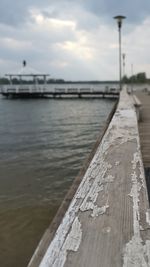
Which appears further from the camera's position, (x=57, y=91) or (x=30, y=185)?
(x=57, y=91)

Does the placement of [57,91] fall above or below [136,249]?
below

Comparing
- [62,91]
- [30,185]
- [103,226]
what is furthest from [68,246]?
[62,91]

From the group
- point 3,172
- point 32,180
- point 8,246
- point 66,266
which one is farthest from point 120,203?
point 3,172

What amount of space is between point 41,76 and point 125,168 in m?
62.2

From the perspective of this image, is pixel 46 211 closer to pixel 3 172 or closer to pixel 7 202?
pixel 7 202

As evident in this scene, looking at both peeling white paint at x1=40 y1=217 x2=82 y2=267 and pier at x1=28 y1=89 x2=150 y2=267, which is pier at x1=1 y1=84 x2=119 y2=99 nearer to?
pier at x1=28 y1=89 x2=150 y2=267

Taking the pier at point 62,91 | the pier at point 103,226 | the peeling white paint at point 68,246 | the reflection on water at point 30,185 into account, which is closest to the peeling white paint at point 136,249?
the pier at point 103,226

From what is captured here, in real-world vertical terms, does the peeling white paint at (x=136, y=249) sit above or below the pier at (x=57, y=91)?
above

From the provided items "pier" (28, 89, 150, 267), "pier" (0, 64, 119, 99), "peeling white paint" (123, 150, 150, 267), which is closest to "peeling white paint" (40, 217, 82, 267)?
"pier" (28, 89, 150, 267)

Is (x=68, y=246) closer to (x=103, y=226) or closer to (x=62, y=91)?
(x=103, y=226)

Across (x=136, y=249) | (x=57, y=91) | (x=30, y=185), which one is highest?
(x=136, y=249)

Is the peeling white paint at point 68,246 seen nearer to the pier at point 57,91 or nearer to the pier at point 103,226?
the pier at point 103,226

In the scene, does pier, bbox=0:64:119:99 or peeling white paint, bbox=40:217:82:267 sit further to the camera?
pier, bbox=0:64:119:99

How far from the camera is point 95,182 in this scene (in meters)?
2.42
